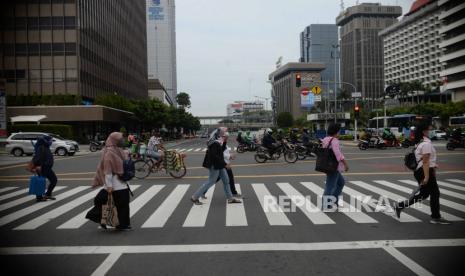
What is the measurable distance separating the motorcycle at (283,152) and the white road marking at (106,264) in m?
15.9

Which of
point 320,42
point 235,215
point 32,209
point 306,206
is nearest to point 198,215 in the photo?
point 235,215

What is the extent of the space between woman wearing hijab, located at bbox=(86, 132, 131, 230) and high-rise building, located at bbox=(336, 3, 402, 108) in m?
122

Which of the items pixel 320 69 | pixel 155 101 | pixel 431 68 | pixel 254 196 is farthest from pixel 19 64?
pixel 431 68

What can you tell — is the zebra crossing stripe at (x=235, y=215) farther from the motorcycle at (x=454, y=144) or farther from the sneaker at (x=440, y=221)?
the motorcycle at (x=454, y=144)

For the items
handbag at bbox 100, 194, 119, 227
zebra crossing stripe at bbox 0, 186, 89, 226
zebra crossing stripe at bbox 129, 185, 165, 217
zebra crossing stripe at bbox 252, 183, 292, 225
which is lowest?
zebra crossing stripe at bbox 0, 186, 89, 226

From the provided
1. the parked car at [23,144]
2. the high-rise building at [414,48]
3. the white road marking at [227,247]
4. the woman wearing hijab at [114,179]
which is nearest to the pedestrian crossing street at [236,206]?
the woman wearing hijab at [114,179]

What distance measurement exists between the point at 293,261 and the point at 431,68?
138m

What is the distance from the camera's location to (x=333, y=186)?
902cm

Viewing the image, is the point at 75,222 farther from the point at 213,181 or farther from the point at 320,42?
the point at 320,42

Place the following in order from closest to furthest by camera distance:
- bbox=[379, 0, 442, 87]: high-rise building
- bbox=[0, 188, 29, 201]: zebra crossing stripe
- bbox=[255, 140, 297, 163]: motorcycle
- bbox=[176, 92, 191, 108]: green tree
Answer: bbox=[0, 188, 29, 201]: zebra crossing stripe, bbox=[255, 140, 297, 163]: motorcycle, bbox=[379, 0, 442, 87]: high-rise building, bbox=[176, 92, 191, 108]: green tree

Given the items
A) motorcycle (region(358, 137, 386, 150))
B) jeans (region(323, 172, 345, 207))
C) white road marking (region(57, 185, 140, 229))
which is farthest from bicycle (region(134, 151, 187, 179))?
motorcycle (region(358, 137, 386, 150))

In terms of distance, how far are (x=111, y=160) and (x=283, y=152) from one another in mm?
15096

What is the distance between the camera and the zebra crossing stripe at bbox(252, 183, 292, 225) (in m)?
8.05

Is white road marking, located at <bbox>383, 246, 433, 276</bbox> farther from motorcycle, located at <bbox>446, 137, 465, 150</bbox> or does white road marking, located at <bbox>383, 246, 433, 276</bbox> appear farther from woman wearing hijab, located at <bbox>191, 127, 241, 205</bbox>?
motorcycle, located at <bbox>446, 137, 465, 150</bbox>
